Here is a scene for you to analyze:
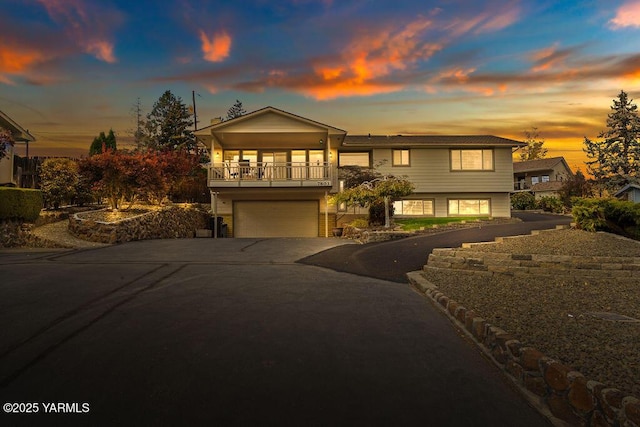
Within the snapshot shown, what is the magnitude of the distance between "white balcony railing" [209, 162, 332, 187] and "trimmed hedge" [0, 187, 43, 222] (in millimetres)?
7763

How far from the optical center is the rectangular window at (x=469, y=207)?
74.6 ft

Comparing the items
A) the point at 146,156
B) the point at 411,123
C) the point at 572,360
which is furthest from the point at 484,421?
the point at 411,123

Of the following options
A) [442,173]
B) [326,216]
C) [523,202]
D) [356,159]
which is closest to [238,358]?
[326,216]

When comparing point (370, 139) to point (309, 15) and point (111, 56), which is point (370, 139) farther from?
point (111, 56)

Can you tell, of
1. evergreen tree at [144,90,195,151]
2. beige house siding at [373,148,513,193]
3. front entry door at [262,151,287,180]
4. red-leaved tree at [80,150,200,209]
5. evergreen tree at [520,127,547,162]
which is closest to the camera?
red-leaved tree at [80,150,200,209]

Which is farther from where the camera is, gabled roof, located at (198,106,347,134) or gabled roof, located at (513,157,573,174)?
gabled roof, located at (513,157,573,174)

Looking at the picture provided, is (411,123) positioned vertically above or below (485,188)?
above

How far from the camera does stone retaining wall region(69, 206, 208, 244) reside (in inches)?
555

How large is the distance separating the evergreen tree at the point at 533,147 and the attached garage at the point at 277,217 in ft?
216

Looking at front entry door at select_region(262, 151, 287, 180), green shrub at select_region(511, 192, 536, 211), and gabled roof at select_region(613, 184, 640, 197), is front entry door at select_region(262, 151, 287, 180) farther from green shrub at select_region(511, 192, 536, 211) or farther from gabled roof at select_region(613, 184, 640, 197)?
gabled roof at select_region(613, 184, 640, 197)

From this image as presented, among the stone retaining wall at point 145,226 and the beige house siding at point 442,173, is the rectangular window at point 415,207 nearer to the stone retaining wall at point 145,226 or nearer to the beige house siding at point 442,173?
the beige house siding at point 442,173

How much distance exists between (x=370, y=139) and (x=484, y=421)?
72.0 ft

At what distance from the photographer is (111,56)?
1786 cm

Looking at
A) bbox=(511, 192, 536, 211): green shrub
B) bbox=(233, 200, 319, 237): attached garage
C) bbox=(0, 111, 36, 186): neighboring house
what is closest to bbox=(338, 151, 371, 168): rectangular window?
bbox=(233, 200, 319, 237): attached garage
